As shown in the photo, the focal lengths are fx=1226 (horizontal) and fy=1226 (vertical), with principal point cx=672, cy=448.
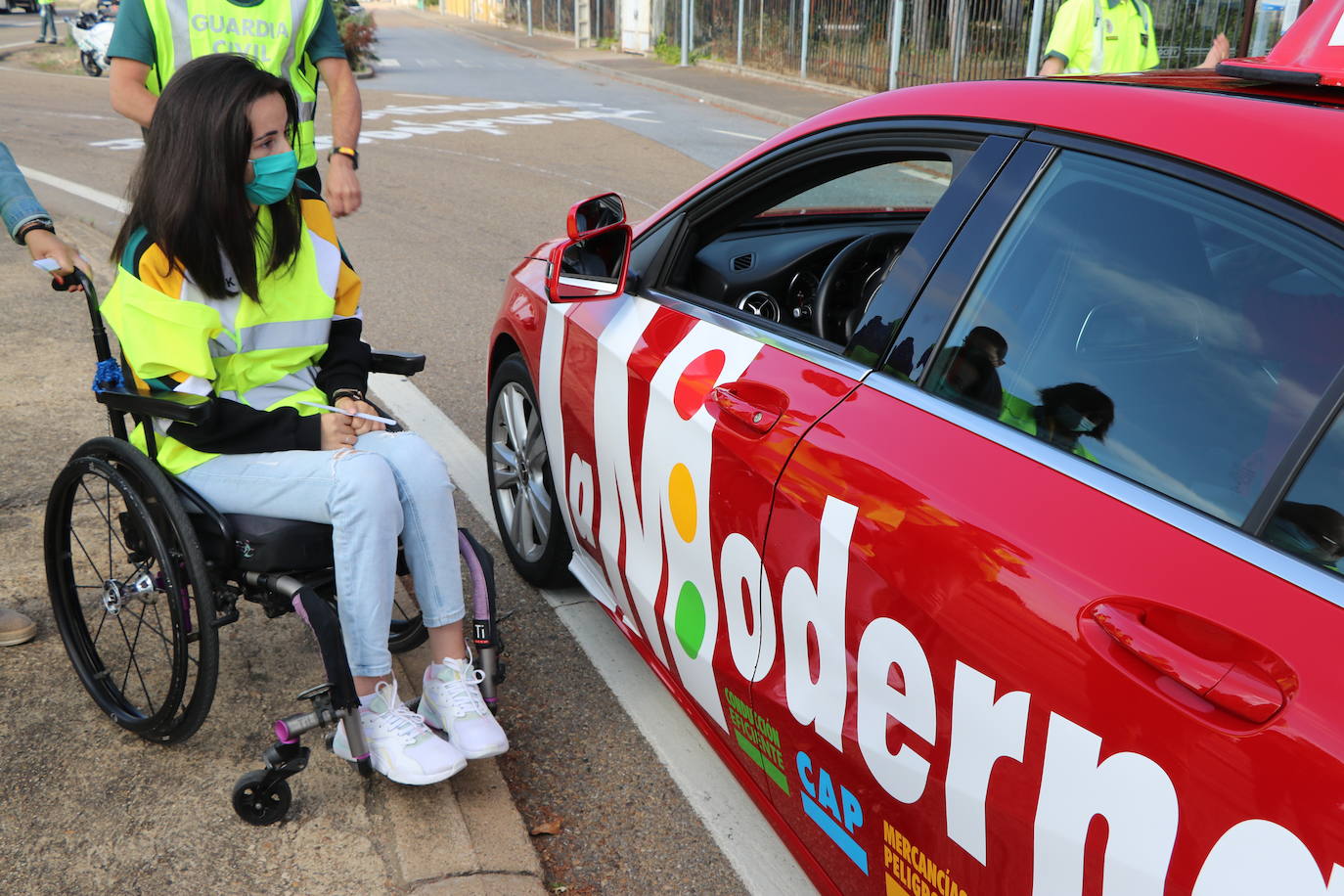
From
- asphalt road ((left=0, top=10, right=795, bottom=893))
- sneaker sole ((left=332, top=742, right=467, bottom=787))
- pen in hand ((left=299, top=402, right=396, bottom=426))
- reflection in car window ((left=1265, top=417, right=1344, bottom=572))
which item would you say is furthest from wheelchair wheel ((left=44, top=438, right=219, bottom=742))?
reflection in car window ((left=1265, top=417, right=1344, bottom=572))

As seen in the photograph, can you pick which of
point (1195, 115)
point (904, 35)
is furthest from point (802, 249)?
point (904, 35)

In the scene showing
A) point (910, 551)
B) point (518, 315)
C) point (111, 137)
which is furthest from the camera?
point (111, 137)

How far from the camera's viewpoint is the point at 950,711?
165 cm

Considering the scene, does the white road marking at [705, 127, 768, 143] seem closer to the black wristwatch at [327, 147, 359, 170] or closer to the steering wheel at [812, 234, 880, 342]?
the black wristwatch at [327, 147, 359, 170]

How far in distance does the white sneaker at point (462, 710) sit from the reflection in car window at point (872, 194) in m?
1.46

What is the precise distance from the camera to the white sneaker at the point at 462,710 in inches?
105

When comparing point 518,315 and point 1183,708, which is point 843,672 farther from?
point 518,315

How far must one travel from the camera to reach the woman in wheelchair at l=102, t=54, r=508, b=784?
2619 millimetres

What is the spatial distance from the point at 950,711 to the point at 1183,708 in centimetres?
36

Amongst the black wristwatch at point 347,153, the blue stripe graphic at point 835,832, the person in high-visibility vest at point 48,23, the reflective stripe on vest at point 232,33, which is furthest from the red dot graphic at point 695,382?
the person in high-visibility vest at point 48,23

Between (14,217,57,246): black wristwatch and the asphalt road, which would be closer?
the asphalt road

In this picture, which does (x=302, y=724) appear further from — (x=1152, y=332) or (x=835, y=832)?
(x=1152, y=332)

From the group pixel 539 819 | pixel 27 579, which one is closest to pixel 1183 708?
pixel 539 819

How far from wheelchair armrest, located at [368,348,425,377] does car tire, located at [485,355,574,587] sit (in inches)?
16.0
